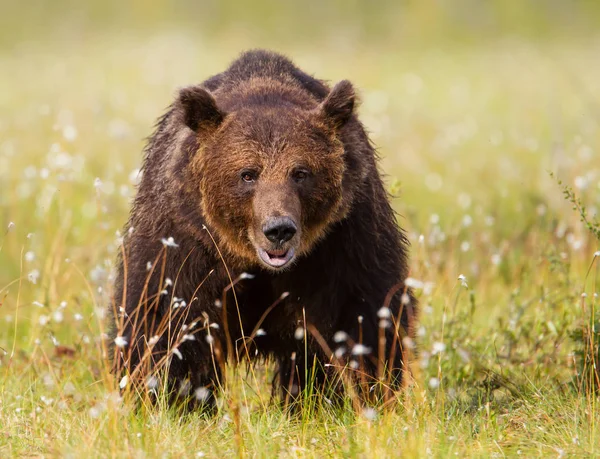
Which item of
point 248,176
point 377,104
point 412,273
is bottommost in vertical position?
point 412,273

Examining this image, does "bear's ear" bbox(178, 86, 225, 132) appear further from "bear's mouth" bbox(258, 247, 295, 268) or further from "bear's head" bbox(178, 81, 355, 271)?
"bear's mouth" bbox(258, 247, 295, 268)

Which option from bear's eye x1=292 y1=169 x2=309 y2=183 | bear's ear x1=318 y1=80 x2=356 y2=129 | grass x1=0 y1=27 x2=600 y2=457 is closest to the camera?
grass x1=0 y1=27 x2=600 y2=457

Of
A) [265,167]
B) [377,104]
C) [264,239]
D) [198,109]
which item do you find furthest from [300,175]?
[377,104]

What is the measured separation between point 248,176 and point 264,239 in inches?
14.8

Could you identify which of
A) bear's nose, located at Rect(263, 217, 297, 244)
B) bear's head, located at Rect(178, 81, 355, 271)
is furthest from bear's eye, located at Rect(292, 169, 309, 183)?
bear's nose, located at Rect(263, 217, 297, 244)

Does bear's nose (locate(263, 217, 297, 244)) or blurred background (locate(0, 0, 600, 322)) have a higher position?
blurred background (locate(0, 0, 600, 322))

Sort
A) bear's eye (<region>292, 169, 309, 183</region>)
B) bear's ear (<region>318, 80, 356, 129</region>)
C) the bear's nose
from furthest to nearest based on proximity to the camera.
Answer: bear's ear (<region>318, 80, 356, 129</region>), bear's eye (<region>292, 169, 309, 183</region>), the bear's nose

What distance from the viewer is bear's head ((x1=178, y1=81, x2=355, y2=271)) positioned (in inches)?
198

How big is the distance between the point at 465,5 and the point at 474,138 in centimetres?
2611

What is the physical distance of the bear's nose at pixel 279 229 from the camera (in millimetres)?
4812

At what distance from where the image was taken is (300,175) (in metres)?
5.11

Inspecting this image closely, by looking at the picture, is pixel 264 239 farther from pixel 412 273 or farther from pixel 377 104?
pixel 377 104

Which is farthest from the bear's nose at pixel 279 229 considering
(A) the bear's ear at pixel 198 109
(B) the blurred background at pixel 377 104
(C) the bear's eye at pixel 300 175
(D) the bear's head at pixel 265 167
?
(B) the blurred background at pixel 377 104

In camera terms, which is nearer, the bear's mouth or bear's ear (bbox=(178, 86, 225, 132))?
the bear's mouth
